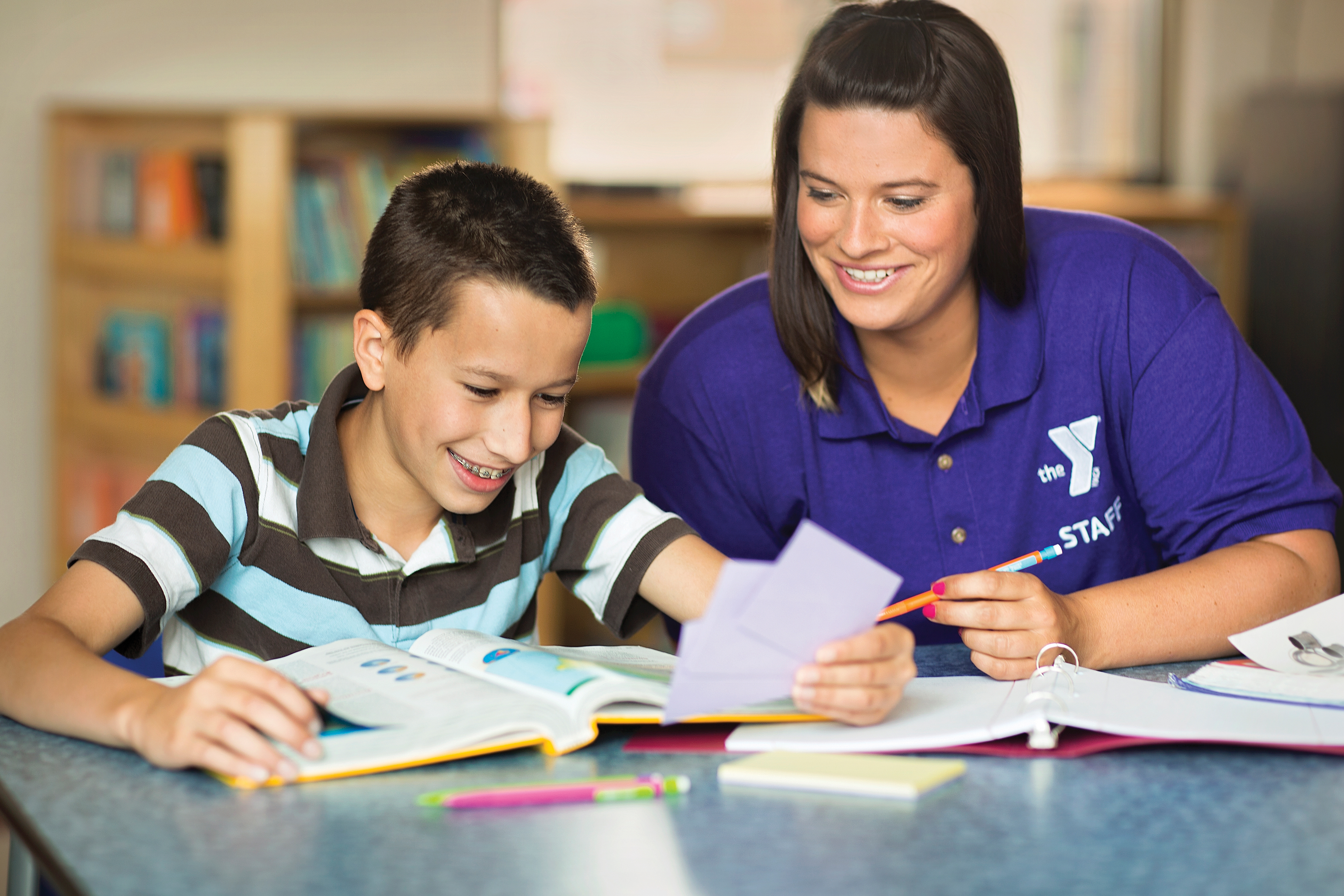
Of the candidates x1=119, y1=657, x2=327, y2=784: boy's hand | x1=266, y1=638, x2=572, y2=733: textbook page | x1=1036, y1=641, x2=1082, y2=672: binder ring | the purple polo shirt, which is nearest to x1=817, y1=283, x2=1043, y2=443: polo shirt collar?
the purple polo shirt

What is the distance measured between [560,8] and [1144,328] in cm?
298

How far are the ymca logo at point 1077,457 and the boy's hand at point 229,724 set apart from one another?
2.71 ft

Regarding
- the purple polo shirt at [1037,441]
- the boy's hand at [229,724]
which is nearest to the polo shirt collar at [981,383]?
the purple polo shirt at [1037,441]

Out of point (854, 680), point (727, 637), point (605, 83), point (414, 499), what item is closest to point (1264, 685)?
point (854, 680)

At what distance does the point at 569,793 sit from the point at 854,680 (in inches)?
8.1

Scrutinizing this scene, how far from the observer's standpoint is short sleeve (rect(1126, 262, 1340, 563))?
1.27m

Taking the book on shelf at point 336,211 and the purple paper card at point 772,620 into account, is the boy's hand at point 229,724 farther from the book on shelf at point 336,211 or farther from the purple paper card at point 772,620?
the book on shelf at point 336,211

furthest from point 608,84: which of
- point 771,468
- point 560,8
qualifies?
point 771,468

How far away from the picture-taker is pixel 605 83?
408 cm

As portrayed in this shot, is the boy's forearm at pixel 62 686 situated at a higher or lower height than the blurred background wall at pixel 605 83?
lower

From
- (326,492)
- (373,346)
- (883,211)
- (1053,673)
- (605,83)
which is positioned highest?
(605,83)

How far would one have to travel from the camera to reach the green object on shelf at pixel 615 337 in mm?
3436

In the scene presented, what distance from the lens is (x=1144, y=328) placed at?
1.35 m

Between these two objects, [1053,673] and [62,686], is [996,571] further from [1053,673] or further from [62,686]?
[62,686]
